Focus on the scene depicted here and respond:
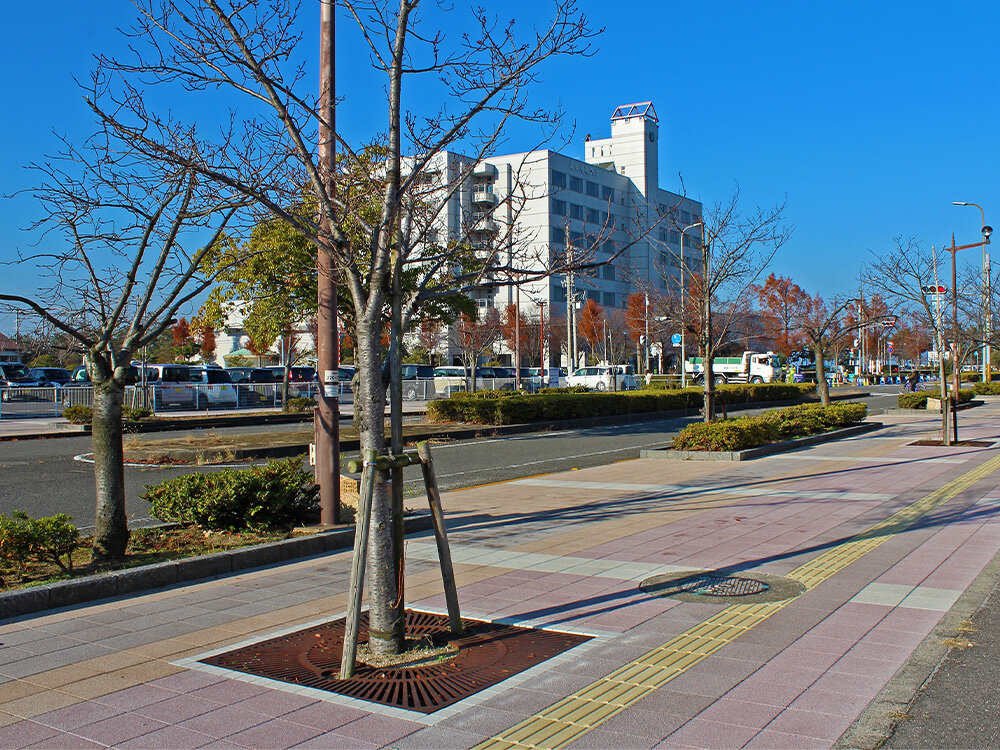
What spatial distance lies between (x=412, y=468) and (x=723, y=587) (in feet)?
34.7

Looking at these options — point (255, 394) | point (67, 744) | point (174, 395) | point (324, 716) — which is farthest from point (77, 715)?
point (255, 394)

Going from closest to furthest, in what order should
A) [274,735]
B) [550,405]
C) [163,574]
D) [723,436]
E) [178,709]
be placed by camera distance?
1. [274,735]
2. [178,709]
3. [163,574]
4. [723,436]
5. [550,405]

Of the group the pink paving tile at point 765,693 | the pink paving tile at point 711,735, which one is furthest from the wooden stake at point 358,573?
the pink paving tile at point 765,693

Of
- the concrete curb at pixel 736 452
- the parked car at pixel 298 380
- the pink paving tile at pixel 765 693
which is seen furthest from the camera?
the parked car at pixel 298 380

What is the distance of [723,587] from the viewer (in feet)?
21.9

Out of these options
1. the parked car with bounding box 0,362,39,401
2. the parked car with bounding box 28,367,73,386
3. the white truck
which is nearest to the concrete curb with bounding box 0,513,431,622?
the parked car with bounding box 0,362,39,401

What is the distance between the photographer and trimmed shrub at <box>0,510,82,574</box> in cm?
655

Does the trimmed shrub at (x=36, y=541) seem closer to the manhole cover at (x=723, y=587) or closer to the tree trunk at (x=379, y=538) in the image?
the tree trunk at (x=379, y=538)

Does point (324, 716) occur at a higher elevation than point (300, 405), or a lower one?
lower

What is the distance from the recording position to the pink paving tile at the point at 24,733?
154 inches

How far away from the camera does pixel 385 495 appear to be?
5.06m

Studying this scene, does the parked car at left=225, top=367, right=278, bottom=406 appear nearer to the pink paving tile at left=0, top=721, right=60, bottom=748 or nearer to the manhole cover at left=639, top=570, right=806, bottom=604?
the manhole cover at left=639, top=570, right=806, bottom=604

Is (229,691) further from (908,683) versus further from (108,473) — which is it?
(908,683)

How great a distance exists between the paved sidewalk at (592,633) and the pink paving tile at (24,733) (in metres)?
0.01
